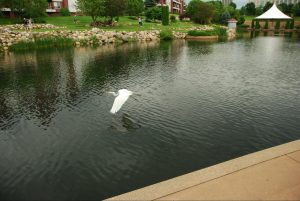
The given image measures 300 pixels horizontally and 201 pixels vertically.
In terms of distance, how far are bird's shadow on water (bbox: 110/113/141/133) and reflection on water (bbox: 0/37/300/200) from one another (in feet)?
0.15

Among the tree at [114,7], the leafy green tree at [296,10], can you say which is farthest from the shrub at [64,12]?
the leafy green tree at [296,10]

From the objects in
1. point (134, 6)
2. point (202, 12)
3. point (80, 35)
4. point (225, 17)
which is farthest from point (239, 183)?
point (225, 17)

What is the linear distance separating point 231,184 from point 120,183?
338cm

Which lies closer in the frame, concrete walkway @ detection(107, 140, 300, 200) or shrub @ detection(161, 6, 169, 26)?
concrete walkway @ detection(107, 140, 300, 200)

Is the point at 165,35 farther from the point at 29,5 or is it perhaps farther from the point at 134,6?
the point at 29,5

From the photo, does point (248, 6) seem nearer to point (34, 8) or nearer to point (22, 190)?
point (34, 8)

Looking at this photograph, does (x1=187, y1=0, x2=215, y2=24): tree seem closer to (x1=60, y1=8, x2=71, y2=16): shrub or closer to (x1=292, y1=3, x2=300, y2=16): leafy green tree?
(x1=60, y1=8, x2=71, y2=16): shrub

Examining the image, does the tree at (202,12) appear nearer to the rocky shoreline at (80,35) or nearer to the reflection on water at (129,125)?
the rocky shoreline at (80,35)

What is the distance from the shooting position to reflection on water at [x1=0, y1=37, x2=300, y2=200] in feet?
30.5

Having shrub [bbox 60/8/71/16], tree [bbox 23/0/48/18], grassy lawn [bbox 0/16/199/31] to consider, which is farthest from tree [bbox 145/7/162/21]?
tree [bbox 23/0/48/18]

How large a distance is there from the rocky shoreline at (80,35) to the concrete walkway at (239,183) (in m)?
39.5

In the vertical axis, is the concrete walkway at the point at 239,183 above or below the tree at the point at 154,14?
below

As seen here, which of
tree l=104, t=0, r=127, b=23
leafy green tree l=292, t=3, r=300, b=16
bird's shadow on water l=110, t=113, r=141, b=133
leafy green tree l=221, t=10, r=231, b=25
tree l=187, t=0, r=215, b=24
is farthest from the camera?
leafy green tree l=292, t=3, r=300, b=16

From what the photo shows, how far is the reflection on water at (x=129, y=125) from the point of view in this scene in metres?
9.28
